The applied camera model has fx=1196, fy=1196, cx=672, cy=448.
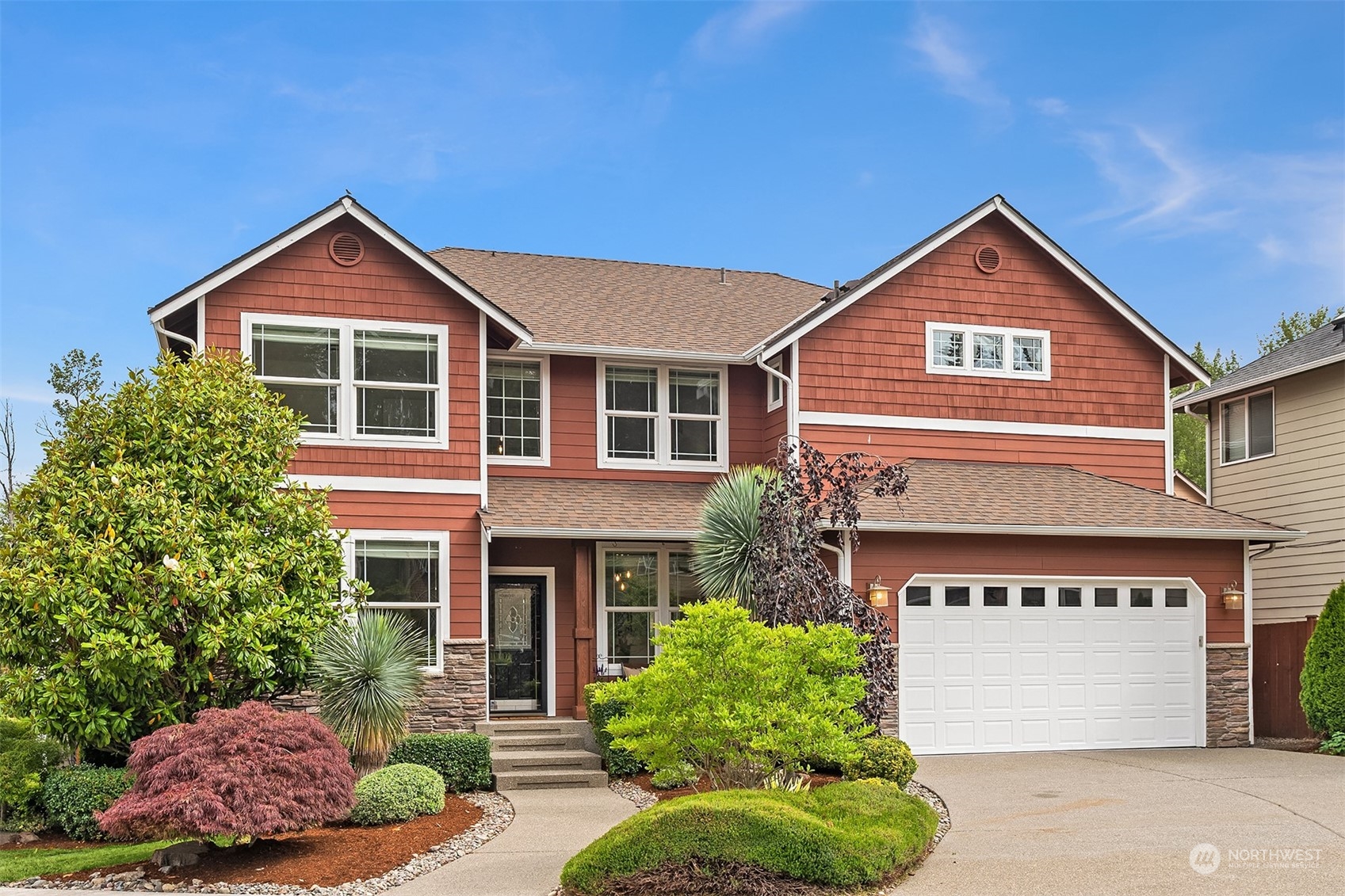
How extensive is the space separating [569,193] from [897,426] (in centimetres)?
1219

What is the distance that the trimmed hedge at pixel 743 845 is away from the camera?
8.59 m

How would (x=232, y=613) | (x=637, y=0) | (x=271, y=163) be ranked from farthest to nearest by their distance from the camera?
(x=271, y=163) < (x=637, y=0) < (x=232, y=613)

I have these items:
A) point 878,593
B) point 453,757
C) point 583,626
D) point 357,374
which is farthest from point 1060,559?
point 357,374

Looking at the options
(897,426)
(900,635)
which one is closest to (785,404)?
(897,426)

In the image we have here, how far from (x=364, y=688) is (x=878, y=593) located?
6.51 m

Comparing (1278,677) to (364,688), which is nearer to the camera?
(364,688)

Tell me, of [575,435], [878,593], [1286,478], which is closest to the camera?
[878,593]

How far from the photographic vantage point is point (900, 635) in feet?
51.8

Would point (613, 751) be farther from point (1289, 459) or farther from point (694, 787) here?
point (1289, 459)

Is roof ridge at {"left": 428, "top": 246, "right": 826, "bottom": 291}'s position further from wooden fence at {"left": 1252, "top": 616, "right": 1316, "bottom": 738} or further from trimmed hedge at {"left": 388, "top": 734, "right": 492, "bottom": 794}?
trimmed hedge at {"left": 388, "top": 734, "right": 492, "bottom": 794}

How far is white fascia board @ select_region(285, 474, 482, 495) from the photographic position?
50.8ft

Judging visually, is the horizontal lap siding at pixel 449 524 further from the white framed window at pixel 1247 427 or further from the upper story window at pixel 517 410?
the white framed window at pixel 1247 427

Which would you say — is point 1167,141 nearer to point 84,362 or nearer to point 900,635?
point 900,635

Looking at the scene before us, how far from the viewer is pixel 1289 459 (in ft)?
66.9
